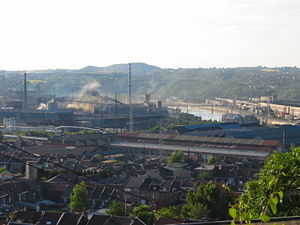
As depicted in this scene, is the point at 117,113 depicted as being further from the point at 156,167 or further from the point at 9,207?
the point at 9,207

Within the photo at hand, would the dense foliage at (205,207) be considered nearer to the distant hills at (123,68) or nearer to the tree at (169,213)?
the tree at (169,213)

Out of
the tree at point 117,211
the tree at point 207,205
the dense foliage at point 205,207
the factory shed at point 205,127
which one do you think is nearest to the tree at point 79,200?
the tree at point 117,211

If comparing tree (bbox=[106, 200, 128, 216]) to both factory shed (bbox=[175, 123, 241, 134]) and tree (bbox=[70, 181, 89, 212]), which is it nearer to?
tree (bbox=[70, 181, 89, 212])

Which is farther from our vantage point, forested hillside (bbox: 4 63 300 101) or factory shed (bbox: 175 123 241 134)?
forested hillside (bbox: 4 63 300 101)

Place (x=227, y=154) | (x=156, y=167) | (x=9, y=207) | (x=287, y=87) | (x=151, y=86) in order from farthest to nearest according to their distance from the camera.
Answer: (x=151, y=86) → (x=287, y=87) → (x=227, y=154) → (x=156, y=167) → (x=9, y=207)

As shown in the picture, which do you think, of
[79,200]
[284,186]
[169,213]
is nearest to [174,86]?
[79,200]

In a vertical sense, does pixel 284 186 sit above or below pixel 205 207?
above

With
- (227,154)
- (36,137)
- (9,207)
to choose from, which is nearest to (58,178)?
(9,207)

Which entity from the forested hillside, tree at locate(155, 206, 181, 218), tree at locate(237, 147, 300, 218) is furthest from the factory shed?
the forested hillside

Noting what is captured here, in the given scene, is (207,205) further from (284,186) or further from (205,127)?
(205,127)

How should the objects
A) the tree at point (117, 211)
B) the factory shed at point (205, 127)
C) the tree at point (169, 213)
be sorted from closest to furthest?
1. the tree at point (169, 213)
2. the tree at point (117, 211)
3. the factory shed at point (205, 127)

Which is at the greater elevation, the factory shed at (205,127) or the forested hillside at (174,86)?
the forested hillside at (174,86)
